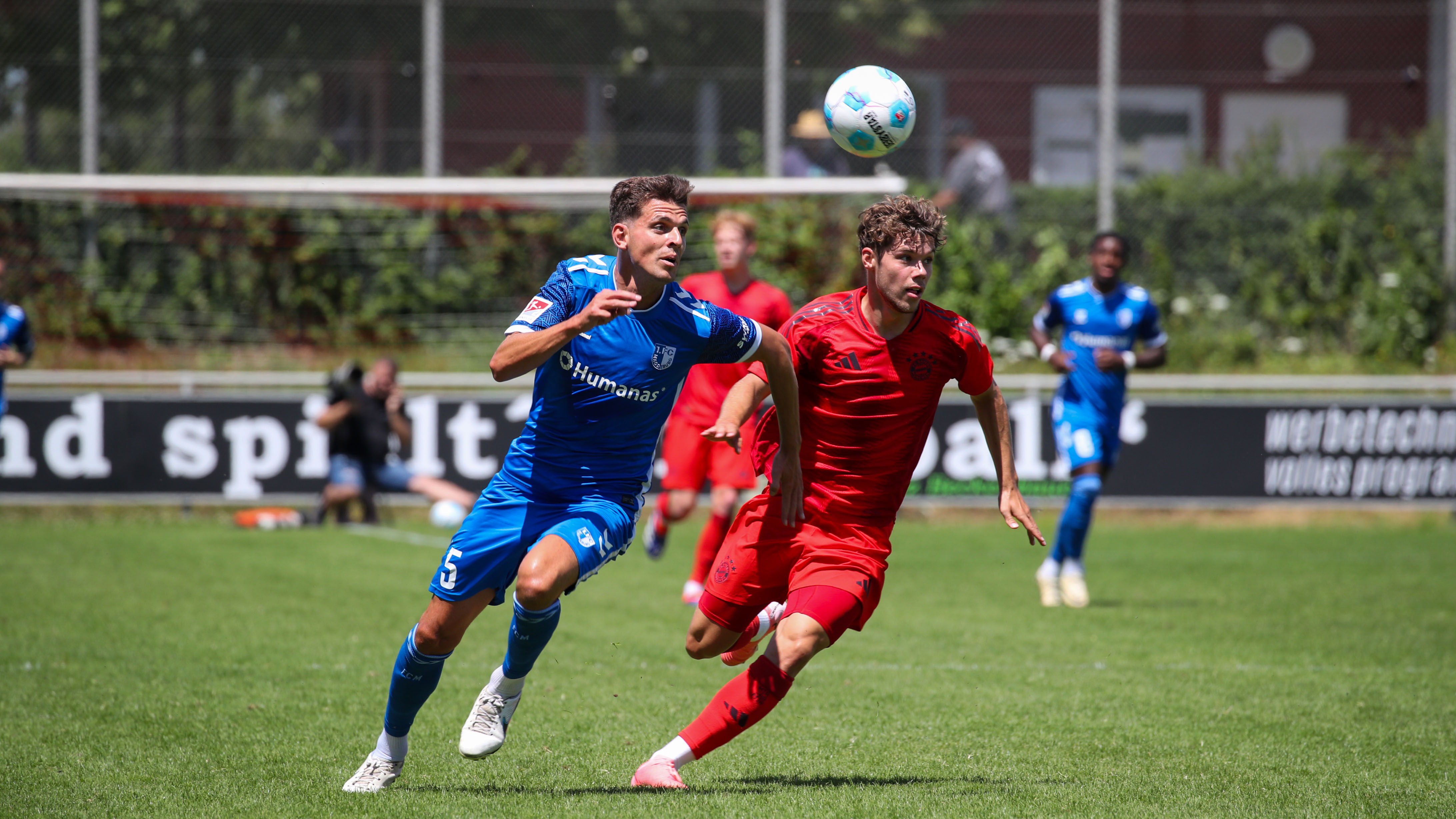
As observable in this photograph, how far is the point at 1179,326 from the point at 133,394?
480 inches

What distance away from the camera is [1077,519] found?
9.85 metres

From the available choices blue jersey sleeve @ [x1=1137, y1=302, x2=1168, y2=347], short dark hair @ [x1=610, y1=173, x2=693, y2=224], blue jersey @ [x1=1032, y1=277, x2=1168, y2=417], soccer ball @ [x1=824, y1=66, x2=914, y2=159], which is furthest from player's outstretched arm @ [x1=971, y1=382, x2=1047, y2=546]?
blue jersey sleeve @ [x1=1137, y1=302, x2=1168, y2=347]

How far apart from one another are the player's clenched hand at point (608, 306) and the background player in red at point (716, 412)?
465cm

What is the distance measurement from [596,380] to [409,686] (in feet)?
4.06

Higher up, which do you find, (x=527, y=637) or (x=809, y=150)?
(x=809, y=150)

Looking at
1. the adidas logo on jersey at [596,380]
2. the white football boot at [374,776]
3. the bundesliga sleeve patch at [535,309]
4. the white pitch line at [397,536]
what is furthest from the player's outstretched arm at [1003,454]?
the white pitch line at [397,536]

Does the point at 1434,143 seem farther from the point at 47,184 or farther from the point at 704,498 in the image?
the point at 47,184

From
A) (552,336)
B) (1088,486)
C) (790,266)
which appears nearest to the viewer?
(552,336)

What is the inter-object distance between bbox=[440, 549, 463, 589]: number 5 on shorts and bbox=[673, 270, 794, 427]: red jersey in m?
4.34

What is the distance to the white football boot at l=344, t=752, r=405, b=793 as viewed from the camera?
477 centimetres

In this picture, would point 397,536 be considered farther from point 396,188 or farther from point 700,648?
point 700,648

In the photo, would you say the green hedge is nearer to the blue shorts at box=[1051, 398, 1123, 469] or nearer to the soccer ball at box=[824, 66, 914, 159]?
the blue shorts at box=[1051, 398, 1123, 469]

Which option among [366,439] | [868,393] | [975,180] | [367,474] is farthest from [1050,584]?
[975,180]

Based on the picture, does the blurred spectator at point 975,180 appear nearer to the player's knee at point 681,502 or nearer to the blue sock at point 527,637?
the player's knee at point 681,502
